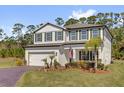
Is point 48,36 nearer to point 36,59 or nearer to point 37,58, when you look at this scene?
point 37,58

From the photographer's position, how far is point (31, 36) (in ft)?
162

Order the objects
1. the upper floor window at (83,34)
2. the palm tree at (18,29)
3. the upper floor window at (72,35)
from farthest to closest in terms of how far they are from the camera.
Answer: the palm tree at (18,29)
the upper floor window at (72,35)
the upper floor window at (83,34)

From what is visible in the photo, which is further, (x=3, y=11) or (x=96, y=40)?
(x=3, y=11)

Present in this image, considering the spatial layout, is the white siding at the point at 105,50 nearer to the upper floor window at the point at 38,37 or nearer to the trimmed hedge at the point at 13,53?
the upper floor window at the point at 38,37

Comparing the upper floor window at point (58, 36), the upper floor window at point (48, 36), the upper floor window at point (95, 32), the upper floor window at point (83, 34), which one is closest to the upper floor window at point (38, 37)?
the upper floor window at point (48, 36)

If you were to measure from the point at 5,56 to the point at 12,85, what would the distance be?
2784 centimetres

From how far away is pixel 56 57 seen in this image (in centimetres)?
3291

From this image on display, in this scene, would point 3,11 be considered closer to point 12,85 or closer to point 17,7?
point 17,7

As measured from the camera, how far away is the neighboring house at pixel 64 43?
103ft

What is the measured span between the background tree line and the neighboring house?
6124 mm

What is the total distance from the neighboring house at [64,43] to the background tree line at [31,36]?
20.1 feet
